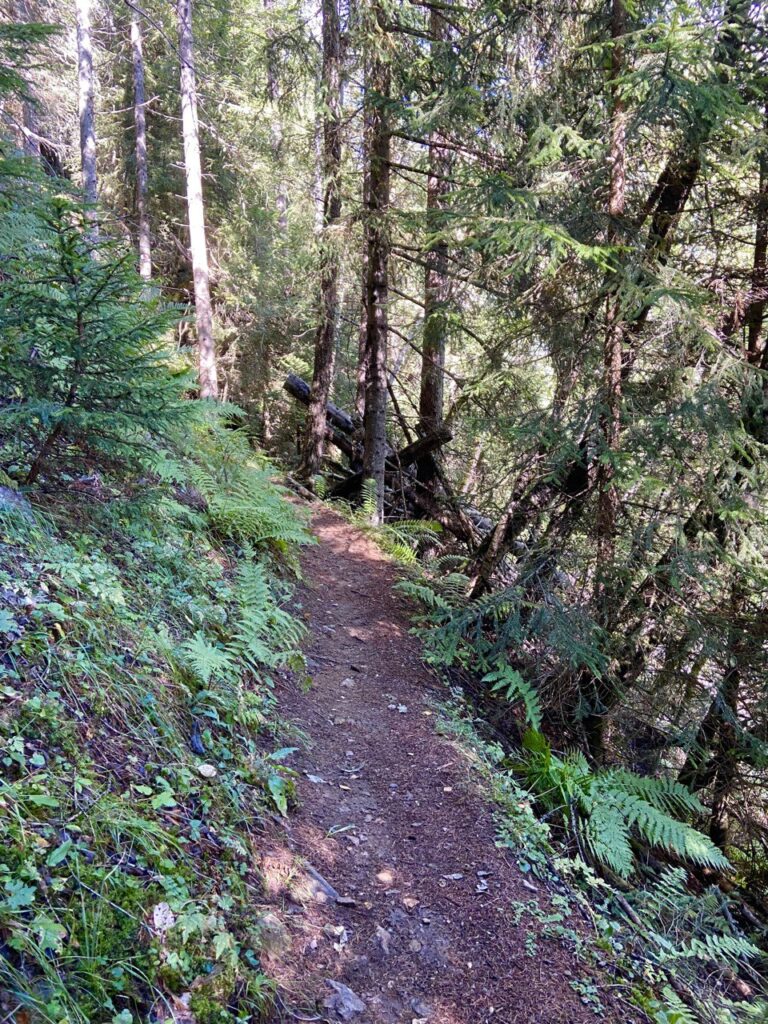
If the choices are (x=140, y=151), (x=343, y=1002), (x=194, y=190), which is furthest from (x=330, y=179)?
(x=343, y=1002)

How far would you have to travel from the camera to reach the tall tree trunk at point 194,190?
12.3 meters

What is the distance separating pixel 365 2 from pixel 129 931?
9.69 metres

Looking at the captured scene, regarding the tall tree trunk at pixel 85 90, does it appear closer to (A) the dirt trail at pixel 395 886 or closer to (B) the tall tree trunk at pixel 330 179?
(B) the tall tree trunk at pixel 330 179

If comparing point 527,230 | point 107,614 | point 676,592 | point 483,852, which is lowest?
point 483,852

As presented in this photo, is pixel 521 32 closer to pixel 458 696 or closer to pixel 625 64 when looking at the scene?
pixel 625 64

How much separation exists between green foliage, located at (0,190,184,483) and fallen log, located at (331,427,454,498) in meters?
6.94

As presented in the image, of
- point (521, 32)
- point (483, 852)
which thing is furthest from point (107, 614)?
point (521, 32)

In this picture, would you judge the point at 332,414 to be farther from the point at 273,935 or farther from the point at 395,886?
the point at 273,935

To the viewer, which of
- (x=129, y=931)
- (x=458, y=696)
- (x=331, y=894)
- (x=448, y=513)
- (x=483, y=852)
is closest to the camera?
(x=129, y=931)

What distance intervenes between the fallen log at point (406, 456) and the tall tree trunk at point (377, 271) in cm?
85

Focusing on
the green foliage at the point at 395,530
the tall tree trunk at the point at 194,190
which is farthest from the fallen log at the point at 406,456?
the tall tree trunk at the point at 194,190

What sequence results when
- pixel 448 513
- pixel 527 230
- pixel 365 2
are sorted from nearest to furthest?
pixel 527 230
pixel 365 2
pixel 448 513

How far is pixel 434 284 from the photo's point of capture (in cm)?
1004

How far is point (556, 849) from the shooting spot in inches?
171
